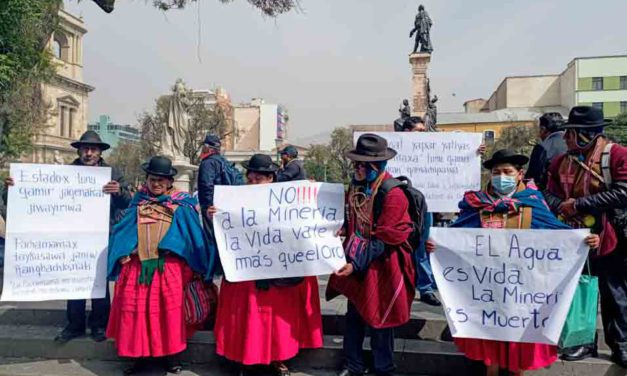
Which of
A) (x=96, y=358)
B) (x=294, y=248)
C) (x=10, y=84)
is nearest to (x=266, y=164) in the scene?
(x=294, y=248)

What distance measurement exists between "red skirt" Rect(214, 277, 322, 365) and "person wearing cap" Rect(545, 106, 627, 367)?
6.80 ft

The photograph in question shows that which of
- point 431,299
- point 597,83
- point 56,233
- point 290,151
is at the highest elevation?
point 597,83

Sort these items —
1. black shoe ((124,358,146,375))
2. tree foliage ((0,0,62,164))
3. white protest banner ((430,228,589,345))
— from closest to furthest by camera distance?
white protest banner ((430,228,589,345)) < black shoe ((124,358,146,375)) < tree foliage ((0,0,62,164))

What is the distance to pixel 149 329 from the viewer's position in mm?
4266

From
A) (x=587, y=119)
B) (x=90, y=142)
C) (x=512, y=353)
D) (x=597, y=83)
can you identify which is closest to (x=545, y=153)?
(x=587, y=119)

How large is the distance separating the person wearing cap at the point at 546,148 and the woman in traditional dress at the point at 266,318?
2.34 meters

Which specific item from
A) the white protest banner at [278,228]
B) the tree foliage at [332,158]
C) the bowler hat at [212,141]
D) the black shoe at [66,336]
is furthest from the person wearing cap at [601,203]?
the tree foliage at [332,158]

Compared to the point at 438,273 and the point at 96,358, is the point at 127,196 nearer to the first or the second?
the point at 96,358

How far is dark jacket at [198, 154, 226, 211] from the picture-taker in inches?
231

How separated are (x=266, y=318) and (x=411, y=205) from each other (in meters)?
1.43

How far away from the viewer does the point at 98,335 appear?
4930 millimetres

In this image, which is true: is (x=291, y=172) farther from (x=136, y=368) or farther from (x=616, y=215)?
(x=616, y=215)

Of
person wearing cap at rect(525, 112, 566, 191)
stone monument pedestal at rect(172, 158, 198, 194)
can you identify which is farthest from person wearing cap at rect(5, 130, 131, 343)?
stone monument pedestal at rect(172, 158, 198, 194)

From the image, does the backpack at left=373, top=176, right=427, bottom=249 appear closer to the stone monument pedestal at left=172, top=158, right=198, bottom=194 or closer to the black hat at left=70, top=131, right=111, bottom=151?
the black hat at left=70, top=131, right=111, bottom=151
